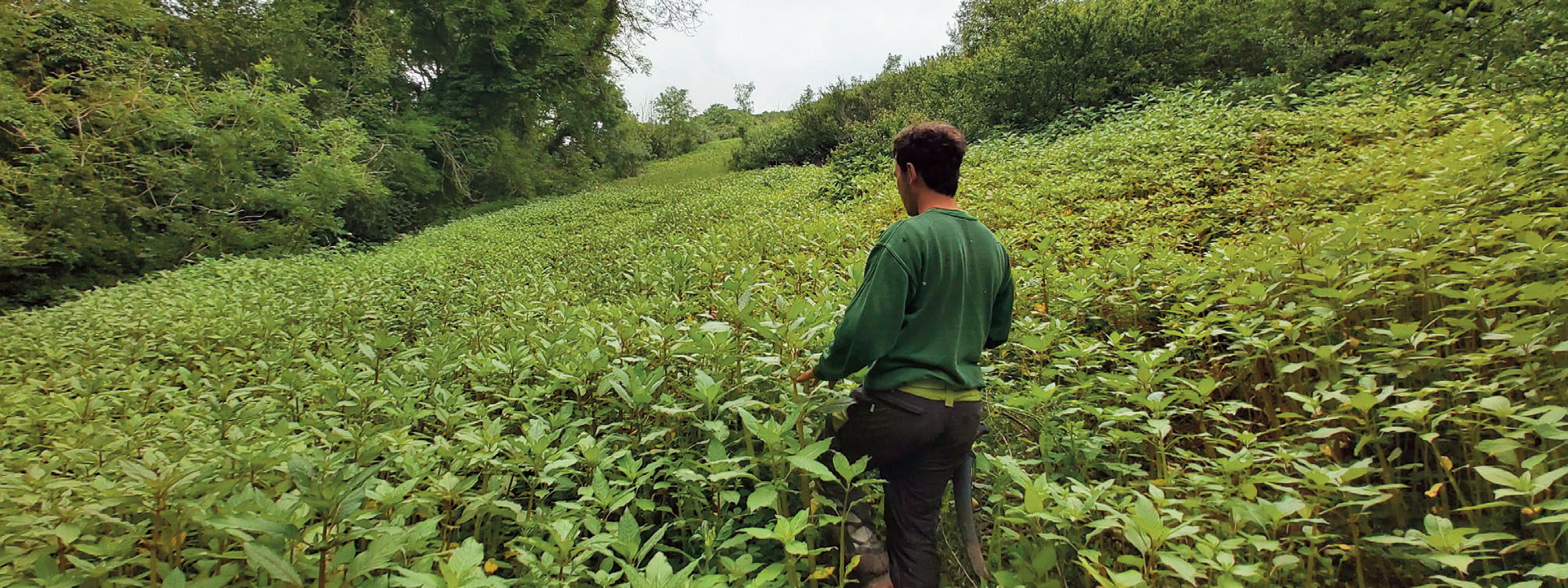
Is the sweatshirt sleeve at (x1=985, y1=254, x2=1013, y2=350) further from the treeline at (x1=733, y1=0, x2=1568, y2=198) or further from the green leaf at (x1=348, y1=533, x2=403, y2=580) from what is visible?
the treeline at (x1=733, y1=0, x2=1568, y2=198)

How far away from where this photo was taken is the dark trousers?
6.20ft

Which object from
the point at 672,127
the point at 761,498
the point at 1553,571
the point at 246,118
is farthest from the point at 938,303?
the point at 672,127

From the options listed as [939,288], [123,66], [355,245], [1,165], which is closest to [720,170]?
[355,245]

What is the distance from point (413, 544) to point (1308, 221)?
5608 mm

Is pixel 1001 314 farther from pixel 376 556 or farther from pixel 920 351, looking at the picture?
pixel 376 556

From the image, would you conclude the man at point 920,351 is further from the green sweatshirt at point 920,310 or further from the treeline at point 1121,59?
the treeline at point 1121,59

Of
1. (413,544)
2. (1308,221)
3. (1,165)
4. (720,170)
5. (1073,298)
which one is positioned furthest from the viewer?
(720,170)

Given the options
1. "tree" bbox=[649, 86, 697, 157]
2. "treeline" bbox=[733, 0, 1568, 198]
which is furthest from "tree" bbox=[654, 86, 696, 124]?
"treeline" bbox=[733, 0, 1568, 198]

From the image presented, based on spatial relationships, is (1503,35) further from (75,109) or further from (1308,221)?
(75,109)

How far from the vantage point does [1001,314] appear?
2309mm

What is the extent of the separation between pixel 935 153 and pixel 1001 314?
2.45 feet

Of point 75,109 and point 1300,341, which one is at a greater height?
point 75,109

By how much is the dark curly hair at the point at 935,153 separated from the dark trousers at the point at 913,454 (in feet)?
2.60

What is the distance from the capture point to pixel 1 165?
349 inches
